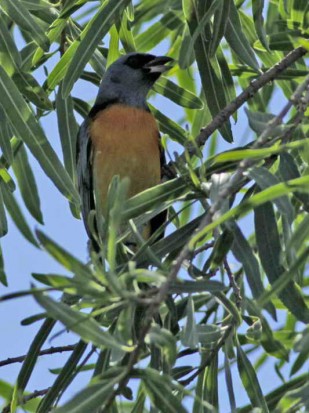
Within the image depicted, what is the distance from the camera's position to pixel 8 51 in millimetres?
4258

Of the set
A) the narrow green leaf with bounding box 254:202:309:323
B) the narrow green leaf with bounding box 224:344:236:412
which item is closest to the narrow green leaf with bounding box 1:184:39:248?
the narrow green leaf with bounding box 224:344:236:412

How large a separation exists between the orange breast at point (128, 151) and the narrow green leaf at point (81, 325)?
2635 millimetres

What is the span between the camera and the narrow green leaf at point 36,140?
3.85m

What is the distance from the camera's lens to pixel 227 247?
321 cm

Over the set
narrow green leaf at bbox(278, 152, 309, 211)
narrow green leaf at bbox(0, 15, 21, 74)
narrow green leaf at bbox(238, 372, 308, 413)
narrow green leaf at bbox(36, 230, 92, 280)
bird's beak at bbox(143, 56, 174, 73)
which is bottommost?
narrow green leaf at bbox(238, 372, 308, 413)

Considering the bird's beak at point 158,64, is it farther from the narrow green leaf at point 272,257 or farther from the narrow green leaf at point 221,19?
the narrow green leaf at point 272,257

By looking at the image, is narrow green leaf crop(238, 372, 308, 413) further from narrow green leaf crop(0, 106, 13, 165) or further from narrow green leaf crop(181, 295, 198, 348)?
narrow green leaf crop(0, 106, 13, 165)

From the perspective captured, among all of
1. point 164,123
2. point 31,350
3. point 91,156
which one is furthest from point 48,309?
point 91,156

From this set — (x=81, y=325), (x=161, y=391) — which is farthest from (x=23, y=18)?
(x=161, y=391)

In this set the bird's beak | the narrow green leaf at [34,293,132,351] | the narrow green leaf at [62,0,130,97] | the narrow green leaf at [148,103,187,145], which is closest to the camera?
the narrow green leaf at [34,293,132,351]

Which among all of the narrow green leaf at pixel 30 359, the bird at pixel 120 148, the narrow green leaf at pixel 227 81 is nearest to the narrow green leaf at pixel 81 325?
the narrow green leaf at pixel 30 359

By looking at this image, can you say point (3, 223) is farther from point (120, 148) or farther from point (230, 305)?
point (230, 305)

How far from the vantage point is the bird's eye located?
5.67 m

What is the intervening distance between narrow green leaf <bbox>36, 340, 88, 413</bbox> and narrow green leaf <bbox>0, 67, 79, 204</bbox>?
573 millimetres
